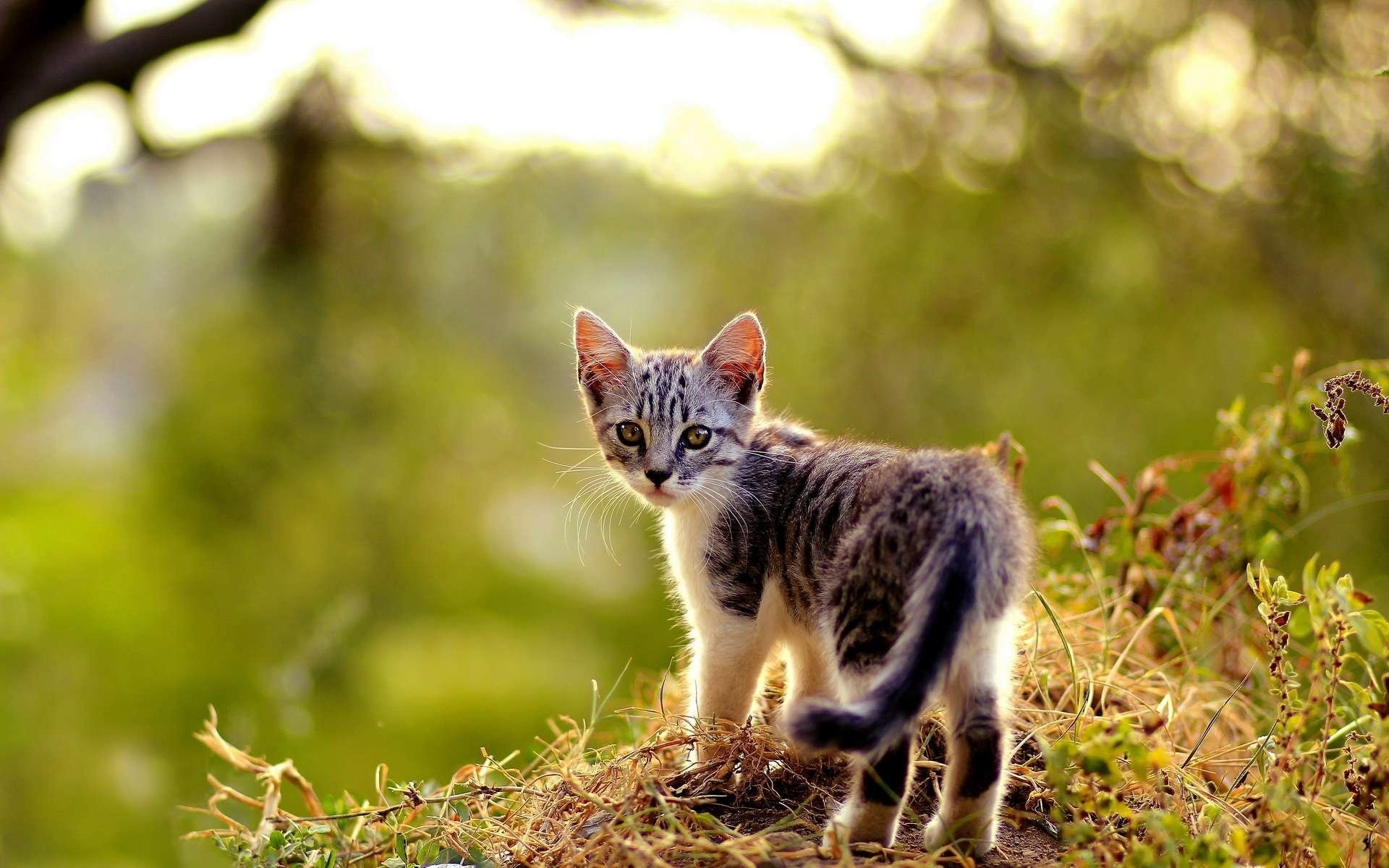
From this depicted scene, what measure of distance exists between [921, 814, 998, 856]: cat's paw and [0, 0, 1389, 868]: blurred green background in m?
2.12

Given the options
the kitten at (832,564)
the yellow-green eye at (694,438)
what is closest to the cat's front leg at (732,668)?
the kitten at (832,564)

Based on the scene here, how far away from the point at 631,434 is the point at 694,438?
128 millimetres

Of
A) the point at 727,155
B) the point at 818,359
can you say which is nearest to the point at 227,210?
the point at 727,155

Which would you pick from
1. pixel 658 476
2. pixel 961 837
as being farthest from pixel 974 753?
pixel 658 476

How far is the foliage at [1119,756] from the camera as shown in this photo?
1.32 meters

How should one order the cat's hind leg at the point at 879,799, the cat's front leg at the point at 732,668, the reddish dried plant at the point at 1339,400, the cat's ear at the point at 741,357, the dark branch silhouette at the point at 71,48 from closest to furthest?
the reddish dried plant at the point at 1339,400 → the cat's hind leg at the point at 879,799 → the cat's front leg at the point at 732,668 → the cat's ear at the point at 741,357 → the dark branch silhouette at the point at 71,48

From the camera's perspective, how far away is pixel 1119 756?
1330 mm

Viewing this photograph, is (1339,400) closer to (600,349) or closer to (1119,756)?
(1119,756)

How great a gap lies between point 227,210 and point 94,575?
69.8 inches

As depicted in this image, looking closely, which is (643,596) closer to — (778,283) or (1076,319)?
(778,283)

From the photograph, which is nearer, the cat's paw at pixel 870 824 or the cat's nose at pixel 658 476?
the cat's paw at pixel 870 824

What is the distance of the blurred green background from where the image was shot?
395cm

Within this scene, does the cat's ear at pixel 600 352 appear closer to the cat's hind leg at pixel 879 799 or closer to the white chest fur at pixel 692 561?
the white chest fur at pixel 692 561

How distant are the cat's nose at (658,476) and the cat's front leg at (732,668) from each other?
0.28 m
